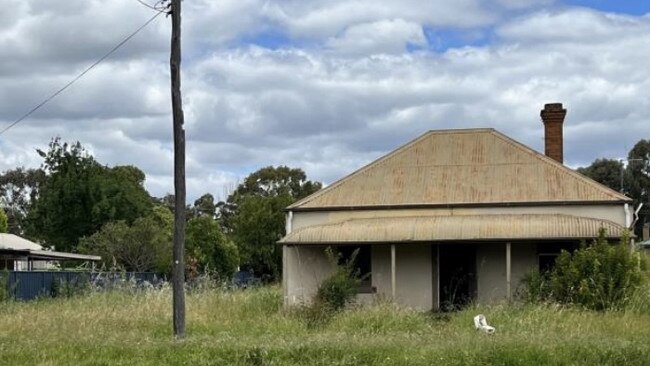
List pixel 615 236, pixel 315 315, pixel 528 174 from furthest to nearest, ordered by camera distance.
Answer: pixel 528 174 < pixel 615 236 < pixel 315 315

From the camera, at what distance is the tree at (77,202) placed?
2441 inches

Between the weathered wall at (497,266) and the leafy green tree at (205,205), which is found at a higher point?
the leafy green tree at (205,205)

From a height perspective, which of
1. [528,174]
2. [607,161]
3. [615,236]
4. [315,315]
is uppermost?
[607,161]

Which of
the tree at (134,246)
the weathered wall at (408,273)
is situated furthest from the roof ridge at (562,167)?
the tree at (134,246)

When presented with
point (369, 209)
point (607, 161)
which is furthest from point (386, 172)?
point (607, 161)

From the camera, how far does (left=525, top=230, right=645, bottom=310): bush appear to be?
67.3ft

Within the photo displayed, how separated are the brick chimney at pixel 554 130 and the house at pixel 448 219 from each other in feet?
6.84

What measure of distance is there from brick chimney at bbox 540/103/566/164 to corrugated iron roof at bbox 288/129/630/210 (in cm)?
210

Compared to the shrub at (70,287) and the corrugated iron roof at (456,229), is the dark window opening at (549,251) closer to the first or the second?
the corrugated iron roof at (456,229)

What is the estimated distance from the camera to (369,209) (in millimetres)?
25484

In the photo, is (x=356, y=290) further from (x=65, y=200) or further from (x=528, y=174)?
(x=65, y=200)

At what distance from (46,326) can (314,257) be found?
9485 mm

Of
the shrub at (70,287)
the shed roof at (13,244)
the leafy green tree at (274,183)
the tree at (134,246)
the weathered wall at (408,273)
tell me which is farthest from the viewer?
the leafy green tree at (274,183)

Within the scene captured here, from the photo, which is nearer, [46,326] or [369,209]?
[46,326]
